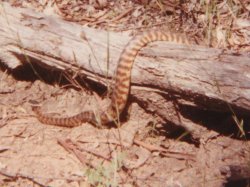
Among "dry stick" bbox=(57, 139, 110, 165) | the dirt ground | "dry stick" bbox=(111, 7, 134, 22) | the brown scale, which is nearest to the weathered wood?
the brown scale

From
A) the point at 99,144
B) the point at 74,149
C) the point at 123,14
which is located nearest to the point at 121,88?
the point at 99,144

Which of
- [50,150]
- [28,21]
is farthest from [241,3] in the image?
[50,150]

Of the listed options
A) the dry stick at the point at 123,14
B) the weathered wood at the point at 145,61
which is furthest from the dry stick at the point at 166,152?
the dry stick at the point at 123,14

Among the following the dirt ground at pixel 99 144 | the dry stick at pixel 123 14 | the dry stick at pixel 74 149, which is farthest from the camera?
the dry stick at pixel 123 14

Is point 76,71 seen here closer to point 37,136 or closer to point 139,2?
point 37,136

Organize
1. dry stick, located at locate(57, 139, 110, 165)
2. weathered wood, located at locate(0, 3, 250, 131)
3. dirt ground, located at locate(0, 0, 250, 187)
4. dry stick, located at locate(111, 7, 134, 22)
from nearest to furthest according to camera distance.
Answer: weathered wood, located at locate(0, 3, 250, 131)
dirt ground, located at locate(0, 0, 250, 187)
dry stick, located at locate(57, 139, 110, 165)
dry stick, located at locate(111, 7, 134, 22)

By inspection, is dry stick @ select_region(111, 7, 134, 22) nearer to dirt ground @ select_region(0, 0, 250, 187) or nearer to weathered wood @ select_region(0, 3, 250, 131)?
dirt ground @ select_region(0, 0, 250, 187)

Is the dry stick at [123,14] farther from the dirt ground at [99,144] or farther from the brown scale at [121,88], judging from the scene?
the brown scale at [121,88]

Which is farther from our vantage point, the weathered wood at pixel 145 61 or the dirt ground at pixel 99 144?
the dirt ground at pixel 99 144
